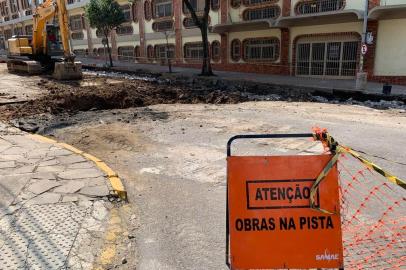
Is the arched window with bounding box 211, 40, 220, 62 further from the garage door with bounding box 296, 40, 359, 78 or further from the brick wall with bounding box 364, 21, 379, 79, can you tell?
the brick wall with bounding box 364, 21, 379, 79

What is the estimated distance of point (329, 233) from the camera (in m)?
3.08

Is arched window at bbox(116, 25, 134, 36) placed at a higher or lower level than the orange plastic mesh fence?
higher

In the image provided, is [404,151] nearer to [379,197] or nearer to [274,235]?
[379,197]

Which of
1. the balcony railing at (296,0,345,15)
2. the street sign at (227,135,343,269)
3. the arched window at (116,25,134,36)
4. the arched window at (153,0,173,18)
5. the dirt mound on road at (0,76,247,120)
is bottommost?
the dirt mound on road at (0,76,247,120)

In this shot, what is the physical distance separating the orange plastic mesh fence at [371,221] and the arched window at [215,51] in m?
21.8

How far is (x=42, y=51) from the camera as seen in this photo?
23672mm

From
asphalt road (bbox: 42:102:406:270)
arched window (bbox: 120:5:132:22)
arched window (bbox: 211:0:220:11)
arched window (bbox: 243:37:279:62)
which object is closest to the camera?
asphalt road (bbox: 42:102:406:270)

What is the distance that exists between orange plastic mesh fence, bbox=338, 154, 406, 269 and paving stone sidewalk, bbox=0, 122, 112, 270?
117 inches

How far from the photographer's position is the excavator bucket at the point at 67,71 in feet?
66.5

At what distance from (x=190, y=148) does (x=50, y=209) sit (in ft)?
12.6

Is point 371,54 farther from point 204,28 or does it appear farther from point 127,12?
point 127,12

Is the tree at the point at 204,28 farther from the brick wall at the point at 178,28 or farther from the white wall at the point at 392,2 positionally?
the white wall at the point at 392,2

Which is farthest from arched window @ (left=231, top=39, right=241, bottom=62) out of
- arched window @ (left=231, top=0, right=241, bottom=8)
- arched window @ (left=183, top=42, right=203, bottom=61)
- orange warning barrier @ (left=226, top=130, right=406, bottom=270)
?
orange warning barrier @ (left=226, top=130, right=406, bottom=270)

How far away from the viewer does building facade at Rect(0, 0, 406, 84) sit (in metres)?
18.1
